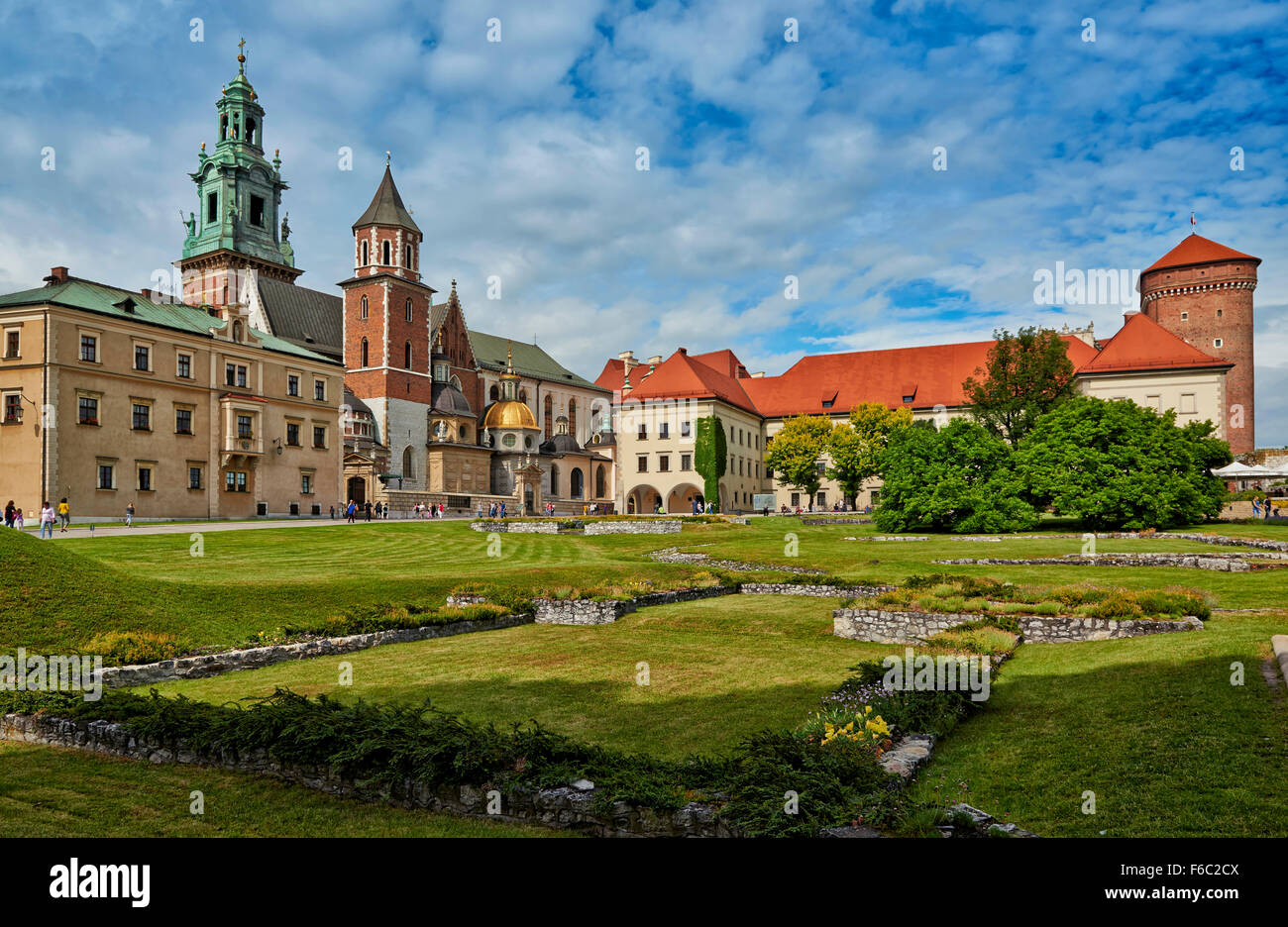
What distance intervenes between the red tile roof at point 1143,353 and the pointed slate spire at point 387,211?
206 feet

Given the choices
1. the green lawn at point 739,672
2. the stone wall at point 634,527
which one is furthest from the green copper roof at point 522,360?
the green lawn at point 739,672

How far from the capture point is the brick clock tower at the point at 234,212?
8700 cm

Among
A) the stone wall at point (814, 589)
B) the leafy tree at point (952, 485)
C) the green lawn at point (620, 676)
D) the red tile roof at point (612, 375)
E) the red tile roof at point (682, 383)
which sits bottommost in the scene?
the green lawn at point (620, 676)

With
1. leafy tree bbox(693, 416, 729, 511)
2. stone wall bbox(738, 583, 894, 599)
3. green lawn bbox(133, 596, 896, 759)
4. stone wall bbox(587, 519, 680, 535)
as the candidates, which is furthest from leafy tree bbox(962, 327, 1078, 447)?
green lawn bbox(133, 596, 896, 759)

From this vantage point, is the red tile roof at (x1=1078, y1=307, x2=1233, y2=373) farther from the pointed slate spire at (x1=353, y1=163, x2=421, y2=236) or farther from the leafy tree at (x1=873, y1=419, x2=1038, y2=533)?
the pointed slate spire at (x1=353, y1=163, x2=421, y2=236)

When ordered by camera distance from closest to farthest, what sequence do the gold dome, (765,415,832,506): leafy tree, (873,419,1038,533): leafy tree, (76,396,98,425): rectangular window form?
(873,419,1038,533): leafy tree → (76,396,98,425): rectangular window → (765,415,832,506): leafy tree → the gold dome

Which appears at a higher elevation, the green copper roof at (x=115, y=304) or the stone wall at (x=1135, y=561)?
the green copper roof at (x=115, y=304)

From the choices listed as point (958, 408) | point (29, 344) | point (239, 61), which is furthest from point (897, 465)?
point (239, 61)

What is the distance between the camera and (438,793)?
24.8 feet

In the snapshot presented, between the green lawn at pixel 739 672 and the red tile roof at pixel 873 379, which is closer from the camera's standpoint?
the green lawn at pixel 739 672

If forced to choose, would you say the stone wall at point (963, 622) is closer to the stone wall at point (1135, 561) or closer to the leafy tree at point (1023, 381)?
the stone wall at point (1135, 561)

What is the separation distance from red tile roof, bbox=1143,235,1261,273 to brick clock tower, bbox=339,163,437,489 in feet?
239

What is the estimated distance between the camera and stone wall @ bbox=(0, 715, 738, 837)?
668 centimetres

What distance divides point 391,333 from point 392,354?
1.88 metres
